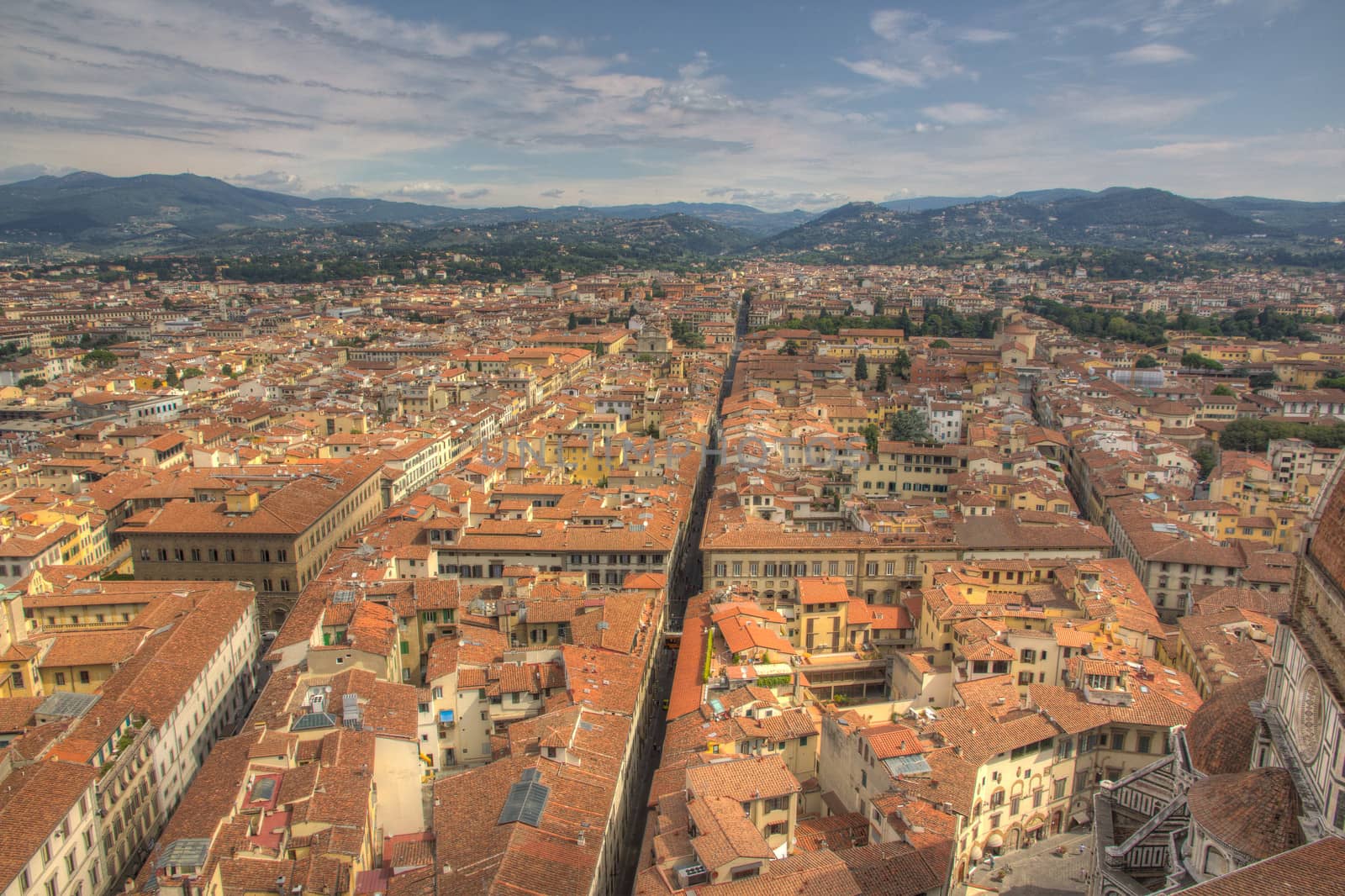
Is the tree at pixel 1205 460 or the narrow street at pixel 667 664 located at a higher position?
the tree at pixel 1205 460

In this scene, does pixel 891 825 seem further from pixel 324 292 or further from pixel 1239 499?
pixel 324 292

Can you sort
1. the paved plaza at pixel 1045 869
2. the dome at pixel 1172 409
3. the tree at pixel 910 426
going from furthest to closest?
the dome at pixel 1172 409 < the tree at pixel 910 426 < the paved plaza at pixel 1045 869

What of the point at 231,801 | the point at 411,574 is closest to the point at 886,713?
the point at 231,801

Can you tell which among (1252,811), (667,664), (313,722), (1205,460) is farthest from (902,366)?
(1252,811)

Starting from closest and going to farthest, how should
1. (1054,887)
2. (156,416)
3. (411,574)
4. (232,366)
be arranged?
1. (1054,887)
2. (411,574)
3. (156,416)
4. (232,366)

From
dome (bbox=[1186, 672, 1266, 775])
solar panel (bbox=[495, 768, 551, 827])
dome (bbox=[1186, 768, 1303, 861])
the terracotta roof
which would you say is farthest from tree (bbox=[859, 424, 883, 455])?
the terracotta roof

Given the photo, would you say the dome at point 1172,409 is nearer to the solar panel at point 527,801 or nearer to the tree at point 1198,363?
the tree at point 1198,363

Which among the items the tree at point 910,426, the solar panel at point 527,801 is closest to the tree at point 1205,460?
the tree at point 910,426
